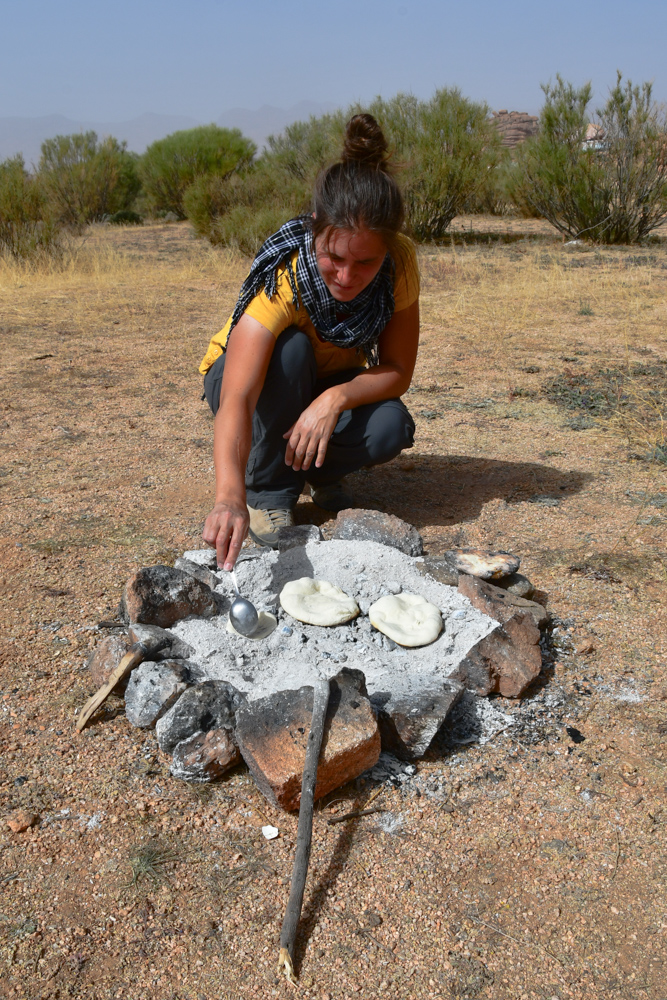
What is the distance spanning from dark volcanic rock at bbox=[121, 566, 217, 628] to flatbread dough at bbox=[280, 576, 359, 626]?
0.21 metres

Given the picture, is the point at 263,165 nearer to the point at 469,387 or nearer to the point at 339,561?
the point at 469,387

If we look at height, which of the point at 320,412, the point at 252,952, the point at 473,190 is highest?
the point at 473,190

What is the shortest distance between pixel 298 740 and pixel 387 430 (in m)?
1.29

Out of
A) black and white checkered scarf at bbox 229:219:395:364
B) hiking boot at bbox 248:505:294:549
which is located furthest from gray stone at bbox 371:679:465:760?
black and white checkered scarf at bbox 229:219:395:364

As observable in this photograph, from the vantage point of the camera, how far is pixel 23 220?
919cm

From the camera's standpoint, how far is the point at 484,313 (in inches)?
242

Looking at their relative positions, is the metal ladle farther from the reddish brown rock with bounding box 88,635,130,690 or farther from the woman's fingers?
the woman's fingers

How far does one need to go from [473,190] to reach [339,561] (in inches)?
381

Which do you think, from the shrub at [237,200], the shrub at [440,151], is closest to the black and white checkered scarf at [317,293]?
the shrub at [237,200]

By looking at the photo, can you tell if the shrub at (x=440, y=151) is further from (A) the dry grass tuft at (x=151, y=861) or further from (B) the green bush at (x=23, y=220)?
(A) the dry grass tuft at (x=151, y=861)

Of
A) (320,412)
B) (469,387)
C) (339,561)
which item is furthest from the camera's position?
(469,387)

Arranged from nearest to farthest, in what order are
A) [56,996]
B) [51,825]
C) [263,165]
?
[56,996] < [51,825] < [263,165]

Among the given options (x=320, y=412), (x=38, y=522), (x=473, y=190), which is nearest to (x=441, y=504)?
(x=320, y=412)

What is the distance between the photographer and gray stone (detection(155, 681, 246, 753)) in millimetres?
1646
